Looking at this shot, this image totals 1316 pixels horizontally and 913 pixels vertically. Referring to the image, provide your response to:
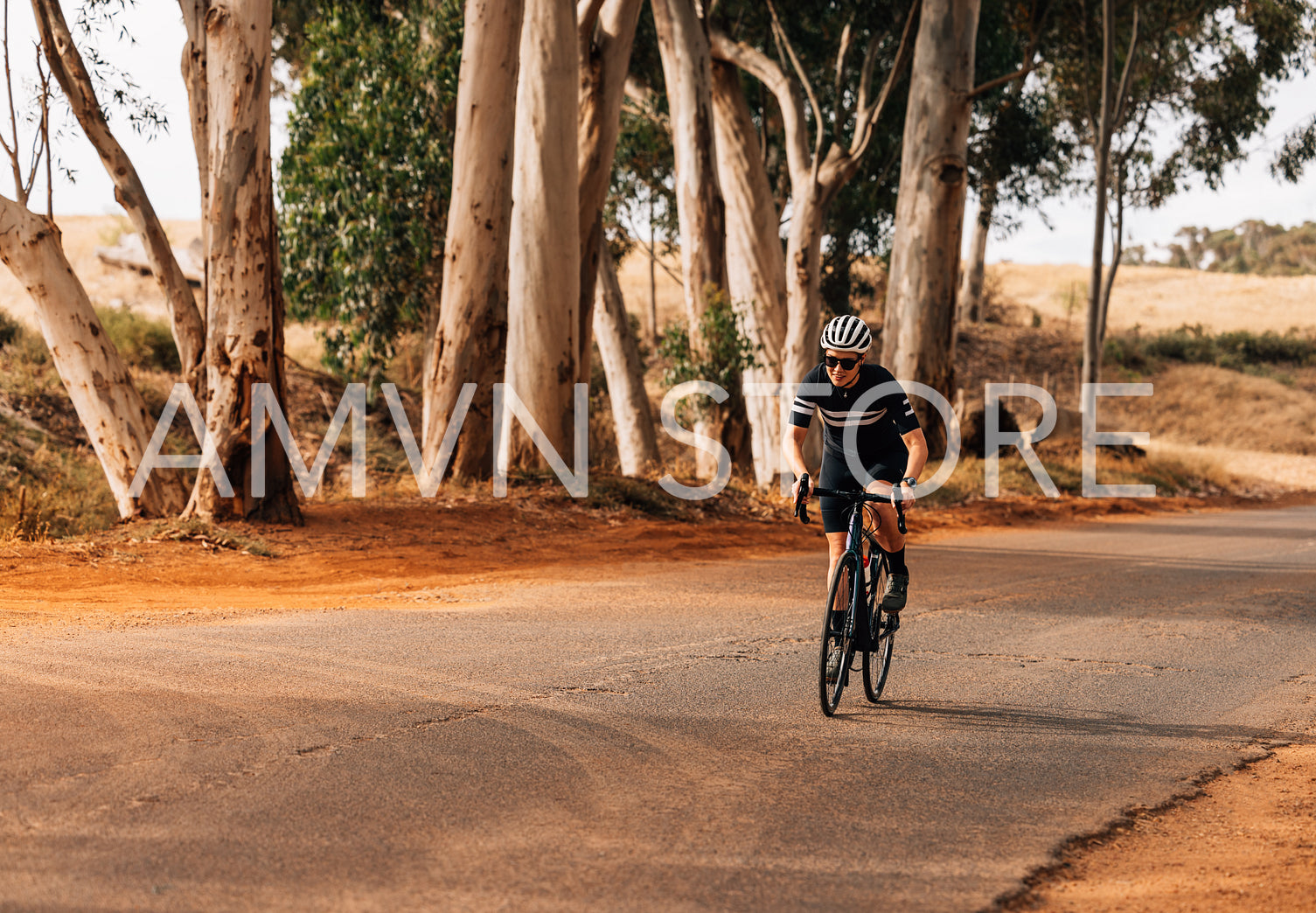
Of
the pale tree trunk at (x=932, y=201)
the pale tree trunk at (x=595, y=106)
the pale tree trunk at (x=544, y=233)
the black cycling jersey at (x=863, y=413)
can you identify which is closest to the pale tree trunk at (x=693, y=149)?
the pale tree trunk at (x=595, y=106)

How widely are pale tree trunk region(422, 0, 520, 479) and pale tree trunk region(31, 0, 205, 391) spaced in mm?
3253

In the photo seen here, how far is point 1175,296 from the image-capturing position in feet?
229

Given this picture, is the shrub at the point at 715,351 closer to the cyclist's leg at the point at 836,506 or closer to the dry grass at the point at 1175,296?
the cyclist's leg at the point at 836,506

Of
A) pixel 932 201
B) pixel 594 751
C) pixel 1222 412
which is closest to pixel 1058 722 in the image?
pixel 594 751

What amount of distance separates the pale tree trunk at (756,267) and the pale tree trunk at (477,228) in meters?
6.31

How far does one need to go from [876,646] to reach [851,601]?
42 centimetres

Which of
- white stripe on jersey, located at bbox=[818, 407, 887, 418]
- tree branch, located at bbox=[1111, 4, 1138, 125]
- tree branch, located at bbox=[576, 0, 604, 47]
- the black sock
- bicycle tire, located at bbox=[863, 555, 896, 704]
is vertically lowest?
bicycle tire, located at bbox=[863, 555, 896, 704]

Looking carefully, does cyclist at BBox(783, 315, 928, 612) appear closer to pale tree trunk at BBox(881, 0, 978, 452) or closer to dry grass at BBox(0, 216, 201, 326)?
pale tree trunk at BBox(881, 0, 978, 452)

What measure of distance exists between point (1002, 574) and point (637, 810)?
831 cm

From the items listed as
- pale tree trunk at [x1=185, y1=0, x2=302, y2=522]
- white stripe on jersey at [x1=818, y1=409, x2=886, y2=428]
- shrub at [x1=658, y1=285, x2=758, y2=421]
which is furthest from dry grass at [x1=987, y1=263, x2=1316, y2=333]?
white stripe on jersey at [x1=818, y1=409, x2=886, y2=428]

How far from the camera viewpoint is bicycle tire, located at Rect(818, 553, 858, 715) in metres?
6.01

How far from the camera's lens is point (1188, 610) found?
33.3 ft

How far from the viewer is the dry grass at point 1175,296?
196ft

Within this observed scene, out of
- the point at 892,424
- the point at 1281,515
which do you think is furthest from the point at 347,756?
the point at 1281,515
